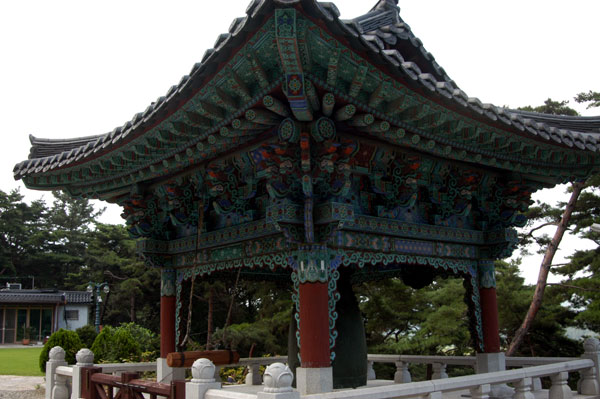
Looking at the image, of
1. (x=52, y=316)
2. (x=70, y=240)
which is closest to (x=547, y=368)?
(x=52, y=316)

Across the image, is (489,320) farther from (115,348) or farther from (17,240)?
(17,240)

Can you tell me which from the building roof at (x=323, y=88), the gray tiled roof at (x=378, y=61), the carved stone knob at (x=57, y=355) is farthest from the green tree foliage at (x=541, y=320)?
the carved stone knob at (x=57, y=355)

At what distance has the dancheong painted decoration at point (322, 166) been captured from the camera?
546 cm

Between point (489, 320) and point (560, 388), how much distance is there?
58.6 inches

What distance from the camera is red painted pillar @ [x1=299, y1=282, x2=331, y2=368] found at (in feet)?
20.5

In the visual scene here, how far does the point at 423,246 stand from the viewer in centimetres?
800

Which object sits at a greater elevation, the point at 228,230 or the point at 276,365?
the point at 228,230

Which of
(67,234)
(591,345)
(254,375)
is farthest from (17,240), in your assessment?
(591,345)

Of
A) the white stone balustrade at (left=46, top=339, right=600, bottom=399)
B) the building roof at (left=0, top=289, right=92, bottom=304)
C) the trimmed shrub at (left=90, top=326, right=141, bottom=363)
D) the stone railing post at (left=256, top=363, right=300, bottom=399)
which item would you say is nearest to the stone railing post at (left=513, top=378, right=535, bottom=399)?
the white stone balustrade at (left=46, top=339, right=600, bottom=399)

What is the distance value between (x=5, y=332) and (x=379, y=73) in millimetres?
46887

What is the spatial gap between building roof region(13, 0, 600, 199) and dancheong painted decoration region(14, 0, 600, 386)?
0.07ft

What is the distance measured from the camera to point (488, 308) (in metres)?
8.73

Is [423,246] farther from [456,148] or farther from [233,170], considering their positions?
[233,170]

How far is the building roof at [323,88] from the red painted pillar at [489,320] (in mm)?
2064
